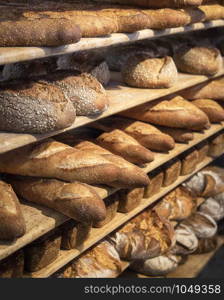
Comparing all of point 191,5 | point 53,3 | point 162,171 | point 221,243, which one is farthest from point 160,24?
point 221,243

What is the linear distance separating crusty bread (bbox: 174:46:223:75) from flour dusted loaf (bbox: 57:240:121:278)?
1.36 meters

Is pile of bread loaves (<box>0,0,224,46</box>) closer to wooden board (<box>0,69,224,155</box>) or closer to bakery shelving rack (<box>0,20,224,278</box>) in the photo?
bakery shelving rack (<box>0,20,224,278</box>)

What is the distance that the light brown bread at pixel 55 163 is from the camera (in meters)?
2.06

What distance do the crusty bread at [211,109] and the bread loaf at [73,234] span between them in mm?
1374

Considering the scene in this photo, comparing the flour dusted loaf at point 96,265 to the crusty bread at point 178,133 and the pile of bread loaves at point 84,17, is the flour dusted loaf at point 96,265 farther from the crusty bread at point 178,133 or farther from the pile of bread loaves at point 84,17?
the pile of bread loaves at point 84,17

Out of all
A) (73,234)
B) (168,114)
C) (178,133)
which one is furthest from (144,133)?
(73,234)

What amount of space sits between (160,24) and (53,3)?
575 mm

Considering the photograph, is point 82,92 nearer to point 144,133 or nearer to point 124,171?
point 124,171

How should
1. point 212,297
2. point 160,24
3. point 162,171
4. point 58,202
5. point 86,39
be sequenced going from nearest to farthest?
point 86,39
point 58,202
point 212,297
point 160,24
point 162,171

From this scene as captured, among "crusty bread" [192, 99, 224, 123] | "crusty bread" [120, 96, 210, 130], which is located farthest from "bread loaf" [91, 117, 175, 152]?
"crusty bread" [192, 99, 224, 123]

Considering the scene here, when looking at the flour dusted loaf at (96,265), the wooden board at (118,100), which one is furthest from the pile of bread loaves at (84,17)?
the flour dusted loaf at (96,265)

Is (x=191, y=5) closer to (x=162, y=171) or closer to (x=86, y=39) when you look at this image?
(x=86, y=39)

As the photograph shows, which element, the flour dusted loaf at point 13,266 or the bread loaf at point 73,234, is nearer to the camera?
the flour dusted loaf at point 13,266

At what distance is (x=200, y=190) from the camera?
3635mm
